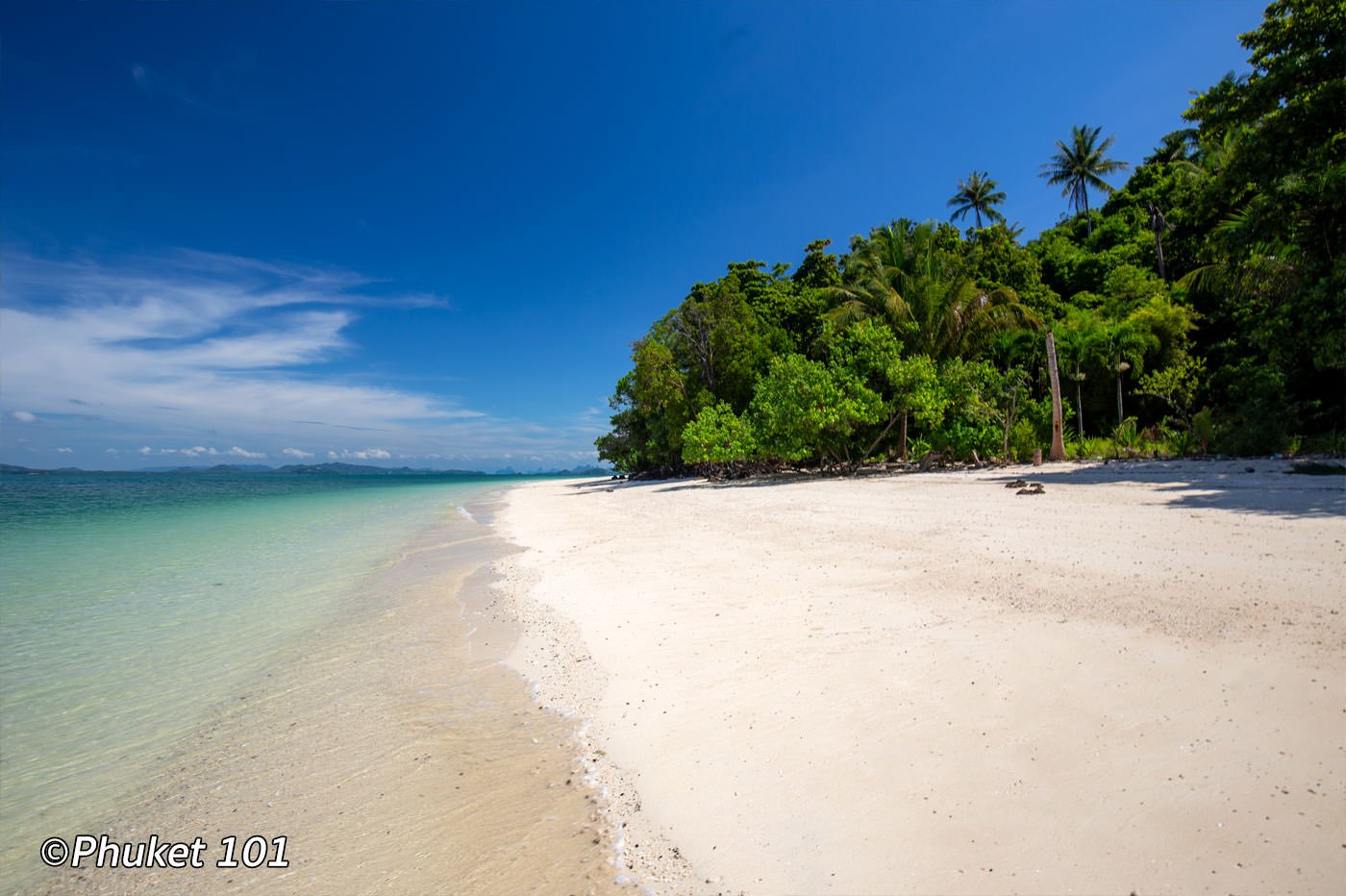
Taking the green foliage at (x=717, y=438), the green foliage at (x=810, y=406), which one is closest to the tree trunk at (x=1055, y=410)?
the green foliage at (x=810, y=406)

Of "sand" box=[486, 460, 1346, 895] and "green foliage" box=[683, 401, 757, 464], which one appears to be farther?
"green foliage" box=[683, 401, 757, 464]

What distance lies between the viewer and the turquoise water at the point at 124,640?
10.7 feet

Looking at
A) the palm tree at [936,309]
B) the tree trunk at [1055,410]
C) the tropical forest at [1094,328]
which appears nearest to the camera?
the tropical forest at [1094,328]

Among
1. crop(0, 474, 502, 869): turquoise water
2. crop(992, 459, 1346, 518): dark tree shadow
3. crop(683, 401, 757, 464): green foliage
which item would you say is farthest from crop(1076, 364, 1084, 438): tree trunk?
crop(0, 474, 502, 869): turquoise water

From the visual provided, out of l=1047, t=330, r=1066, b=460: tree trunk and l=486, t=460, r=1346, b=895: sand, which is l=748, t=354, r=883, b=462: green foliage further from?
l=486, t=460, r=1346, b=895: sand

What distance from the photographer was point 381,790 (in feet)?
9.30

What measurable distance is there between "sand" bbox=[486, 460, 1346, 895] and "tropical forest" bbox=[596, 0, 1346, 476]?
9.09m

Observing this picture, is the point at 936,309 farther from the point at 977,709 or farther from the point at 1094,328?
the point at 977,709

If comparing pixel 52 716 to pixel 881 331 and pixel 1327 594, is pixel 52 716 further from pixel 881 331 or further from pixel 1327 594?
pixel 881 331

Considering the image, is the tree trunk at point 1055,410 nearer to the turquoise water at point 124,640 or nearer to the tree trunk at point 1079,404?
the tree trunk at point 1079,404

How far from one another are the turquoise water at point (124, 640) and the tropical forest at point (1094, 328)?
46.4 feet

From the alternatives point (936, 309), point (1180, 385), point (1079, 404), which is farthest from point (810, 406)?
point (1180, 385)

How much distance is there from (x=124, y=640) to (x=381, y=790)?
497 centimetres

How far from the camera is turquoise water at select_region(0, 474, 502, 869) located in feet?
10.7
